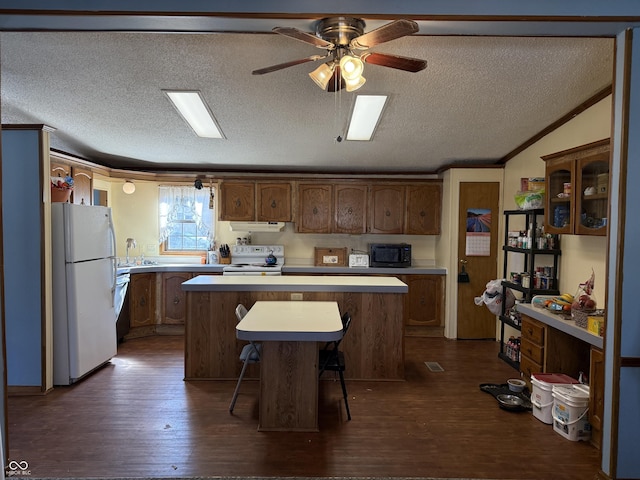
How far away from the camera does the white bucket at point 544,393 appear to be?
9.38ft

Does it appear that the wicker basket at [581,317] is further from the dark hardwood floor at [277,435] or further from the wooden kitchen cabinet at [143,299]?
the wooden kitchen cabinet at [143,299]

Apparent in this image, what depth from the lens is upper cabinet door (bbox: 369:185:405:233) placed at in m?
5.50

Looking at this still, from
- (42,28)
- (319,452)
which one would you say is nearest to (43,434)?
(319,452)

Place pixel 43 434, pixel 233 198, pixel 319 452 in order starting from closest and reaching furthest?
pixel 319 452 < pixel 43 434 < pixel 233 198

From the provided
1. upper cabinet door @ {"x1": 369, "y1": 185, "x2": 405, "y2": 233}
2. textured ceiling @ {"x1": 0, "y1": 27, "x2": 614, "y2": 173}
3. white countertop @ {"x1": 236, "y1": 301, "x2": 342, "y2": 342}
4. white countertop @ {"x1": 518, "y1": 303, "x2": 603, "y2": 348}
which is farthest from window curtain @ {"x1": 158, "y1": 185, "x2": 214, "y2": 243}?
white countertop @ {"x1": 518, "y1": 303, "x2": 603, "y2": 348}

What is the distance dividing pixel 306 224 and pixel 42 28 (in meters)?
3.83

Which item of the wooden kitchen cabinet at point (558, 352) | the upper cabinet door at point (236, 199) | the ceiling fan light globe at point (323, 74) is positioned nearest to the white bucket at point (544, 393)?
the wooden kitchen cabinet at point (558, 352)

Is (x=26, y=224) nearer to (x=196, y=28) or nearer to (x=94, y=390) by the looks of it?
(x=94, y=390)

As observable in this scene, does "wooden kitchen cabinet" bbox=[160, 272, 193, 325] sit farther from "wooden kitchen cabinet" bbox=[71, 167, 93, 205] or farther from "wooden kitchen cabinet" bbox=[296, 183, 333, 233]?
"wooden kitchen cabinet" bbox=[296, 183, 333, 233]

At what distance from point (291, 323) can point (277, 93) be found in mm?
2017

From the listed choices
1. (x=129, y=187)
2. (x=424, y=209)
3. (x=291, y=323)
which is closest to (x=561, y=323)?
(x=291, y=323)

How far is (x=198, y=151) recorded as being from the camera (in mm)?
4898

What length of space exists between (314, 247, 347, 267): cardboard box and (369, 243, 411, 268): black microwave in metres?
0.49

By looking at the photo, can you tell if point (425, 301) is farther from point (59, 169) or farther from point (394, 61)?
point (59, 169)
